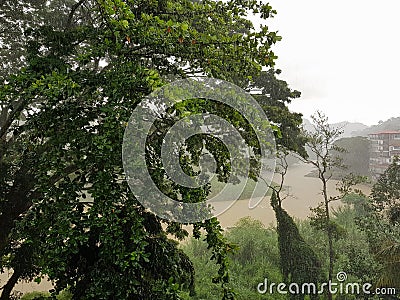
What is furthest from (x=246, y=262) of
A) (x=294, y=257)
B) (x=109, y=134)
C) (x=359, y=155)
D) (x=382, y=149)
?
(x=359, y=155)

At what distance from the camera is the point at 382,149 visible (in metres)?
16.1

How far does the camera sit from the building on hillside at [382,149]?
1504 centimetres

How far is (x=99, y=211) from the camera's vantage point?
153 cm

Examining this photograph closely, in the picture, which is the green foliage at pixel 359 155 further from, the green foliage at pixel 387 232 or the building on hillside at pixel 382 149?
the green foliage at pixel 387 232

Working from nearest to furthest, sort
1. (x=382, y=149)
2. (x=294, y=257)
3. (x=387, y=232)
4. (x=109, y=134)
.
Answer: (x=109, y=134) → (x=387, y=232) → (x=294, y=257) → (x=382, y=149)

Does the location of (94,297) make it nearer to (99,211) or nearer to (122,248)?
(122,248)

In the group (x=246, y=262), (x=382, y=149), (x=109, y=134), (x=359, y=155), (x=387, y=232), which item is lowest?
(x=246, y=262)

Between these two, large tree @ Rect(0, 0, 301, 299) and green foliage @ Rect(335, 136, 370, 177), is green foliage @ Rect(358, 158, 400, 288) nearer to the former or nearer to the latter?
large tree @ Rect(0, 0, 301, 299)

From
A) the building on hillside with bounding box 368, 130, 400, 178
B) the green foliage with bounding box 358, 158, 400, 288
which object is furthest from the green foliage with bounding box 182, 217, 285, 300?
the building on hillside with bounding box 368, 130, 400, 178

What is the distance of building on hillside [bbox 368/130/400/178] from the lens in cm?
1504

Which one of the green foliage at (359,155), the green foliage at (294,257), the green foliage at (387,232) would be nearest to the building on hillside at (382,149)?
the green foliage at (359,155)

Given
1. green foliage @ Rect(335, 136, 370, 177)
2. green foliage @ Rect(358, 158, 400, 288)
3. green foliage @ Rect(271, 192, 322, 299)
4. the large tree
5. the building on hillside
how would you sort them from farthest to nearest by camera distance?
green foliage @ Rect(335, 136, 370, 177) → the building on hillside → green foliage @ Rect(271, 192, 322, 299) → green foliage @ Rect(358, 158, 400, 288) → the large tree

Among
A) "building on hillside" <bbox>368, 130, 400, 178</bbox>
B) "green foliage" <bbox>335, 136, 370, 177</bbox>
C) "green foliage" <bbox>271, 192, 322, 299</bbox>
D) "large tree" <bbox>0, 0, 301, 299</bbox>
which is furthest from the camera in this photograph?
"green foliage" <bbox>335, 136, 370, 177</bbox>

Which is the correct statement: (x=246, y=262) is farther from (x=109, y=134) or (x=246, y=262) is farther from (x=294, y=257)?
(x=109, y=134)
